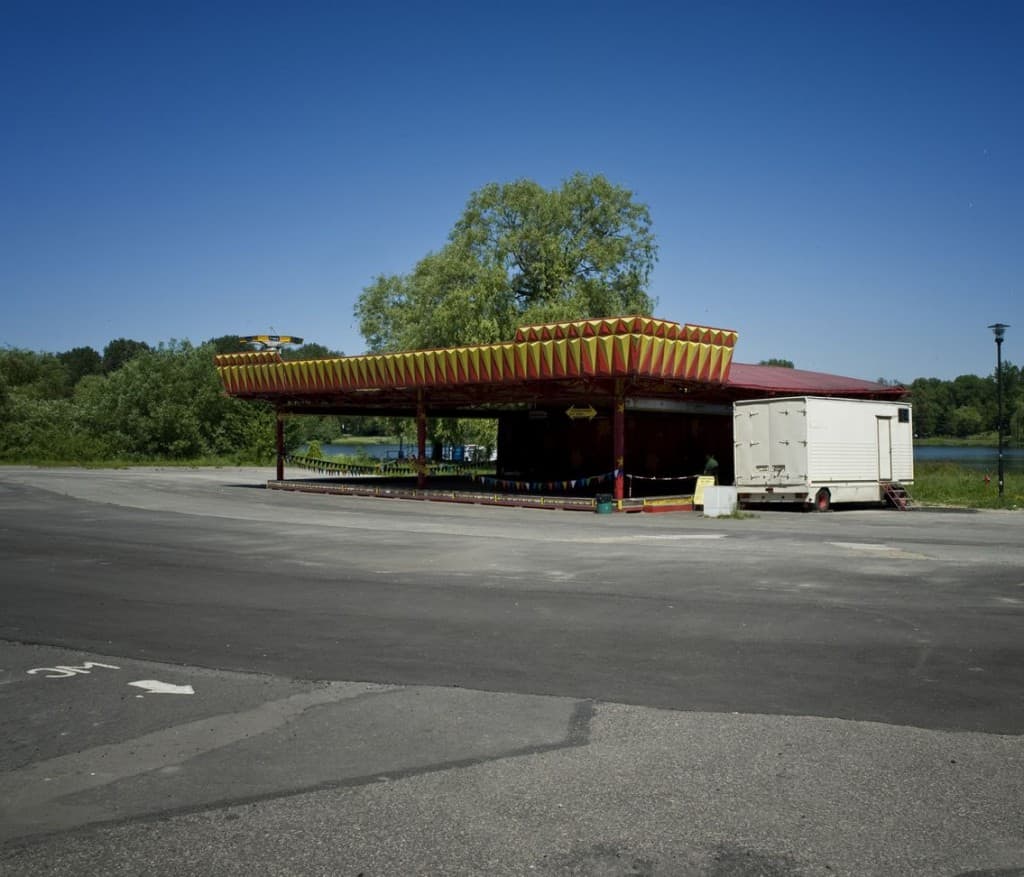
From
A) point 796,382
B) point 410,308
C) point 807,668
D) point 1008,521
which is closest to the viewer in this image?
point 807,668

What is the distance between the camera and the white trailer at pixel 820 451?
26812mm

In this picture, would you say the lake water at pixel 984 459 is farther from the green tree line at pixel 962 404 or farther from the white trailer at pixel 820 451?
the white trailer at pixel 820 451

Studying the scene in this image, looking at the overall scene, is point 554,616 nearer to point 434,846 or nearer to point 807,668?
point 807,668

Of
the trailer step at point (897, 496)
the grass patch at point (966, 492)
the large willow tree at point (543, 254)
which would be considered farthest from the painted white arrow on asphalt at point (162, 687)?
the large willow tree at point (543, 254)

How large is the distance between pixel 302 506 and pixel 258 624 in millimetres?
20543

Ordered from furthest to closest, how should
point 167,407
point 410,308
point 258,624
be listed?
point 167,407 < point 410,308 < point 258,624

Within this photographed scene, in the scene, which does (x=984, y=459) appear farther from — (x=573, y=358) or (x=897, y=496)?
(x=573, y=358)

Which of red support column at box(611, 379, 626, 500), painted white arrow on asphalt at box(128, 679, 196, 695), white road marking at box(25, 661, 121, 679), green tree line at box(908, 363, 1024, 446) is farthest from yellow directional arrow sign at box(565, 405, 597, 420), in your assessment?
green tree line at box(908, 363, 1024, 446)

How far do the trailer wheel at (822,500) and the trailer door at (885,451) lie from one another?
2.50 m

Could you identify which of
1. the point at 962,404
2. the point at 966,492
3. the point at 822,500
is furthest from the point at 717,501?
the point at 962,404

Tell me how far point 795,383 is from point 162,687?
1365 inches

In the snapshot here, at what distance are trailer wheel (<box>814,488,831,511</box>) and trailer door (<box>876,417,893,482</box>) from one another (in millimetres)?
2500

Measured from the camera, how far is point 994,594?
37.8 feet

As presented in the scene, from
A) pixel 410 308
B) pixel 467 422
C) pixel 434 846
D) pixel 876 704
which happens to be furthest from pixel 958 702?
pixel 410 308
